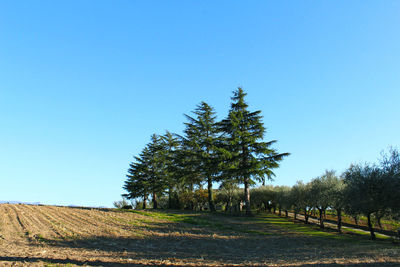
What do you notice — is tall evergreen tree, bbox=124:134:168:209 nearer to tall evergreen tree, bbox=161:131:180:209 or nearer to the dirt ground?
tall evergreen tree, bbox=161:131:180:209

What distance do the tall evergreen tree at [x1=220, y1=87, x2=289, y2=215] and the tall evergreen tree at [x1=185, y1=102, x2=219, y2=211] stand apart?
2805 mm

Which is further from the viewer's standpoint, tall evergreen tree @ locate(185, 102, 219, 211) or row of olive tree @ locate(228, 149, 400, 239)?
tall evergreen tree @ locate(185, 102, 219, 211)

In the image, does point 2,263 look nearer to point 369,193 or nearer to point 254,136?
point 369,193

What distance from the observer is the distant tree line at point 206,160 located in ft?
119

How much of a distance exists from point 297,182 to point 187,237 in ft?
79.6

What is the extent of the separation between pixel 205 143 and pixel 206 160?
3.34 metres

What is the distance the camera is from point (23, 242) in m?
16.0

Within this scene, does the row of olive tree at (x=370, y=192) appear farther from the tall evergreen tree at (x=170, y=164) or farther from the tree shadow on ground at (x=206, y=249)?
the tall evergreen tree at (x=170, y=164)

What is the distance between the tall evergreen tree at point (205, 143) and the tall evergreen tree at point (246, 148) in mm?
2805

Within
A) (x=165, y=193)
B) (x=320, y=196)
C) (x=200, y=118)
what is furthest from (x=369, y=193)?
(x=165, y=193)

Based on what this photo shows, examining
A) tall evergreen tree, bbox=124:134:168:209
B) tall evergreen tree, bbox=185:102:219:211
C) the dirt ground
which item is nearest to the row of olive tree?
the dirt ground

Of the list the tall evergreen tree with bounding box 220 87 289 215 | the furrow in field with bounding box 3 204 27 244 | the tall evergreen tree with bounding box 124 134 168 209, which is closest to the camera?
the furrow in field with bounding box 3 204 27 244

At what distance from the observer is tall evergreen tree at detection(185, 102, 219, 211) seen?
39.4 m

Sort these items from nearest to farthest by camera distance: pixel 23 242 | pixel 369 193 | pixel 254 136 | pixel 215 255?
pixel 215 255
pixel 23 242
pixel 369 193
pixel 254 136
